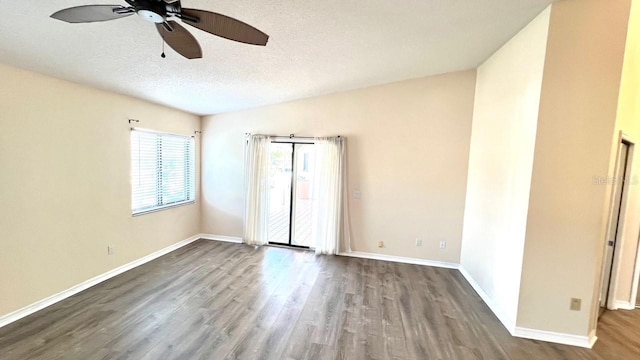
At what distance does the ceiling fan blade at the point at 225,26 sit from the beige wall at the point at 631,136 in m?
3.18

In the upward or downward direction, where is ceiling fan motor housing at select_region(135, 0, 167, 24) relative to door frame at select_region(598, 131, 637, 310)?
upward

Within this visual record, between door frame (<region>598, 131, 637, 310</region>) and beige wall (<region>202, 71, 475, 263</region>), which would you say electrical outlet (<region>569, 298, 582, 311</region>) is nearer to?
door frame (<region>598, 131, 637, 310</region>)

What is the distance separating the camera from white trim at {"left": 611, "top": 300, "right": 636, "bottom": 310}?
3.25 meters

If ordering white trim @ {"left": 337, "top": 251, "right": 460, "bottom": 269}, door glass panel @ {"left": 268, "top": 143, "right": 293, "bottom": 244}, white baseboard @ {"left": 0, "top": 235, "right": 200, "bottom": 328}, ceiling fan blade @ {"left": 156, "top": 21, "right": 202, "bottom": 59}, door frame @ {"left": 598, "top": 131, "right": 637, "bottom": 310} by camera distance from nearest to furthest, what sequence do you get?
1. ceiling fan blade @ {"left": 156, "top": 21, "right": 202, "bottom": 59}
2. white baseboard @ {"left": 0, "top": 235, "right": 200, "bottom": 328}
3. door frame @ {"left": 598, "top": 131, "right": 637, "bottom": 310}
4. white trim @ {"left": 337, "top": 251, "right": 460, "bottom": 269}
5. door glass panel @ {"left": 268, "top": 143, "right": 293, "bottom": 244}

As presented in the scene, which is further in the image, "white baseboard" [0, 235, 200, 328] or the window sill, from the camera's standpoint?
the window sill

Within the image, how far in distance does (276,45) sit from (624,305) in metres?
4.99

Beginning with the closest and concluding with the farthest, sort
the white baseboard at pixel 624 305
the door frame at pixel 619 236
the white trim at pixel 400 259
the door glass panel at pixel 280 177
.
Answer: the door frame at pixel 619 236 → the white baseboard at pixel 624 305 → the white trim at pixel 400 259 → the door glass panel at pixel 280 177

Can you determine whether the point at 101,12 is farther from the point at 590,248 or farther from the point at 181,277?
the point at 590,248

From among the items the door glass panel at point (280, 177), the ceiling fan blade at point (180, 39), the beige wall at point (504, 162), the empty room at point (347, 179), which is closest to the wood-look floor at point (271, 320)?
the empty room at point (347, 179)

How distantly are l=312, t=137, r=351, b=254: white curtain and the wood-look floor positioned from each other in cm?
72

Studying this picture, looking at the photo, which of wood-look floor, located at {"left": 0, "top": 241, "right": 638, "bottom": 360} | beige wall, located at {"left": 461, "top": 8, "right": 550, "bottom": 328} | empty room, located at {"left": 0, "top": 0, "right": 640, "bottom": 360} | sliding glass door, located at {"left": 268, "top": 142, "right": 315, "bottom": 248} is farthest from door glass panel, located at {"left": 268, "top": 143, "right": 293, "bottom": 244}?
beige wall, located at {"left": 461, "top": 8, "right": 550, "bottom": 328}

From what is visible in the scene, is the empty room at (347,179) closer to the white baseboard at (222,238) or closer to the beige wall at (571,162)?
the beige wall at (571,162)

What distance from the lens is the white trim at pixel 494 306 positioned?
9.07ft

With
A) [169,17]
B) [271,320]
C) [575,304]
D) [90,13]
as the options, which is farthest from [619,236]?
[90,13]
